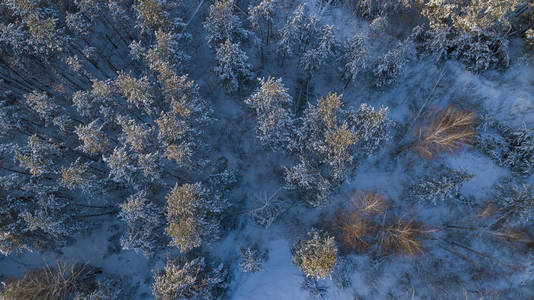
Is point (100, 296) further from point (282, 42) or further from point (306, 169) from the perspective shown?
point (282, 42)

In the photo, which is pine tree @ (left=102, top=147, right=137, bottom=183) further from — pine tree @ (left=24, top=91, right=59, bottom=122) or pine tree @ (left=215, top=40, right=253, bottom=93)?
pine tree @ (left=215, top=40, right=253, bottom=93)

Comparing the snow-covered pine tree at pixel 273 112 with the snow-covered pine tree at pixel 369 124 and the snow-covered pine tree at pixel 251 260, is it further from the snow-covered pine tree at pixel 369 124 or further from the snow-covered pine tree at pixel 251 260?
the snow-covered pine tree at pixel 251 260

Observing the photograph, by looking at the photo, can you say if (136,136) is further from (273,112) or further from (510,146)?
(510,146)

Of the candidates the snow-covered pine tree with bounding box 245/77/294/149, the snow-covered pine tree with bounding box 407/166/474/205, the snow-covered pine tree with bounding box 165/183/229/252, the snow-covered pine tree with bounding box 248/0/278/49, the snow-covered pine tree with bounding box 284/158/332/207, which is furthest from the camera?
the snow-covered pine tree with bounding box 248/0/278/49

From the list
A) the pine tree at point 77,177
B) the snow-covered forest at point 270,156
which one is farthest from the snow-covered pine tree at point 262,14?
the pine tree at point 77,177

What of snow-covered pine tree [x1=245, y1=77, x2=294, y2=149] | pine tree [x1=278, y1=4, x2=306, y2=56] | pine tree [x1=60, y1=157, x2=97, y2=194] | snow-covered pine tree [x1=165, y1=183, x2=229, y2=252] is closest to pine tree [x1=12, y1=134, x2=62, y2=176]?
pine tree [x1=60, y1=157, x2=97, y2=194]

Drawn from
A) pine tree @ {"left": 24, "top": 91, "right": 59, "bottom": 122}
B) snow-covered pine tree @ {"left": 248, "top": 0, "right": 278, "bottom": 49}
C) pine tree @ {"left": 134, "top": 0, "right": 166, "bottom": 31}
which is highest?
pine tree @ {"left": 134, "top": 0, "right": 166, "bottom": 31}

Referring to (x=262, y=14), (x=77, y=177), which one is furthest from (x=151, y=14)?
(x=77, y=177)
